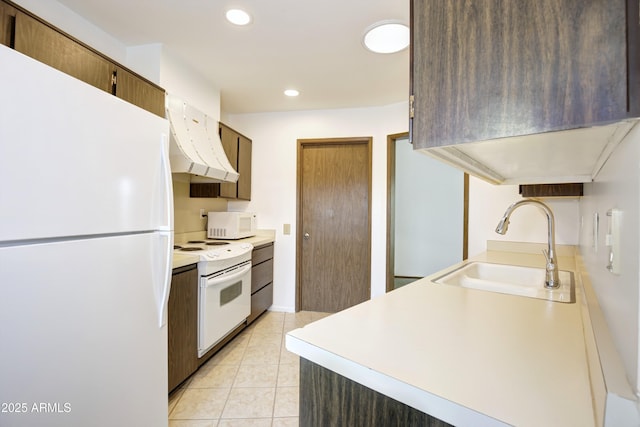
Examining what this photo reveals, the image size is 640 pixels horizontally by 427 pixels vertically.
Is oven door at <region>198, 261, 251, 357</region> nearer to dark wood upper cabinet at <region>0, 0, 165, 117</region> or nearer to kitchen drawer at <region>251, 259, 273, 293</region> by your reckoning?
kitchen drawer at <region>251, 259, 273, 293</region>

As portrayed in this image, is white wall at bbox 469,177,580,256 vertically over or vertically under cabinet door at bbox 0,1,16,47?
under

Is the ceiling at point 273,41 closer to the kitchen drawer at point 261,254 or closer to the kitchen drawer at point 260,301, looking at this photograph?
the kitchen drawer at point 261,254

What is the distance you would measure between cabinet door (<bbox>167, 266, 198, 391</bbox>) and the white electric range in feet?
0.19

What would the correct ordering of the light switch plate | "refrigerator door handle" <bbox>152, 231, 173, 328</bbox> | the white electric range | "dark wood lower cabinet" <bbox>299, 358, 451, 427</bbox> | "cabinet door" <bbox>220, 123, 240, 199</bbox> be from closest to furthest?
1. the light switch plate
2. "dark wood lower cabinet" <bbox>299, 358, 451, 427</bbox>
3. "refrigerator door handle" <bbox>152, 231, 173, 328</bbox>
4. the white electric range
5. "cabinet door" <bbox>220, 123, 240, 199</bbox>

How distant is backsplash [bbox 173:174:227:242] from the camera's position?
272 centimetres

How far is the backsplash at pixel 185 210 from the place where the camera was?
2.72m

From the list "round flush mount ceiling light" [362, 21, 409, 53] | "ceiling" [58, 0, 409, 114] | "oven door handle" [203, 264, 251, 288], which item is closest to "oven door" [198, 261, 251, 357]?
"oven door handle" [203, 264, 251, 288]

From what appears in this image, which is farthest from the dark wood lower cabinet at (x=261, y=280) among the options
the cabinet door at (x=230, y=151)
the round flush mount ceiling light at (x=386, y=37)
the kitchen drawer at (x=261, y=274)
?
the round flush mount ceiling light at (x=386, y=37)

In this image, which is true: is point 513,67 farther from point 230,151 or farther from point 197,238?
point 197,238

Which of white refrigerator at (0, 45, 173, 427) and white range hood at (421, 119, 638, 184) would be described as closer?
white range hood at (421, 119, 638, 184)

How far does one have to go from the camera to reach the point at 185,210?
9.46 feet

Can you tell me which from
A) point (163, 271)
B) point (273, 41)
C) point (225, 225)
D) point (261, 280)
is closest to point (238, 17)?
point (273, 41)

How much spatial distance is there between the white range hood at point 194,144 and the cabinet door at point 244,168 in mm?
512

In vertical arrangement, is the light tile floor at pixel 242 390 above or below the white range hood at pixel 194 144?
below
